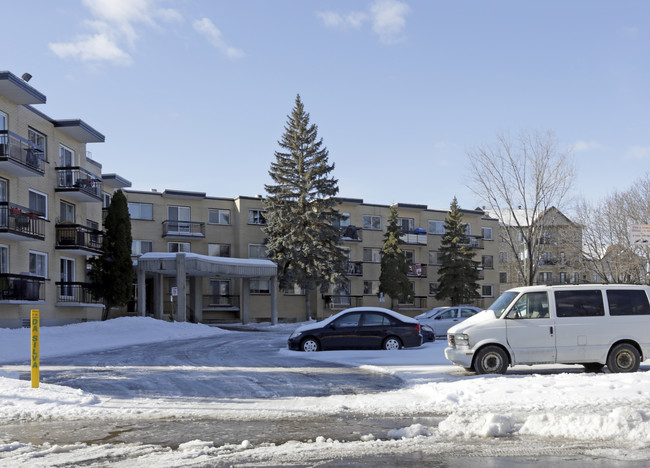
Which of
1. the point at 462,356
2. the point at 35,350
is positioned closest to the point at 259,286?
the point at 462,356

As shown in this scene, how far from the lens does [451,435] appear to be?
26.6ft

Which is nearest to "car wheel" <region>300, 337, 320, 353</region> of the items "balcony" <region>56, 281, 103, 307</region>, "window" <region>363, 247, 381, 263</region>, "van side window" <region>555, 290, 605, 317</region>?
"van side window" <region>555, 290, 605, 317</region>

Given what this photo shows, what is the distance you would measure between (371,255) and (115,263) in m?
27.2

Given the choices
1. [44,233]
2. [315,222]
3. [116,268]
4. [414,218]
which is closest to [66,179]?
[44,233]

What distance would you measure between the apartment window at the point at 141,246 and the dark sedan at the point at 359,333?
33.7 meters

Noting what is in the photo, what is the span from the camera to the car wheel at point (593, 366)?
48.2 feet

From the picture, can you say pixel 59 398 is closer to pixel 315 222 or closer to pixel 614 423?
pixel 614 423

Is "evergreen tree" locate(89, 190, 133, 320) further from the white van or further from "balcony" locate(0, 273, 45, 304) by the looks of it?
the white van

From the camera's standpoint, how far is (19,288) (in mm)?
28297

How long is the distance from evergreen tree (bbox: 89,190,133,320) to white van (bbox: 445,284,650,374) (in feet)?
88.8

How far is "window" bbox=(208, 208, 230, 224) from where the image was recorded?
5397cm

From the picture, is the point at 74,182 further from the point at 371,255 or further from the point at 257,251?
the point at 371,255

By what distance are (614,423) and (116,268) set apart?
33.3 m

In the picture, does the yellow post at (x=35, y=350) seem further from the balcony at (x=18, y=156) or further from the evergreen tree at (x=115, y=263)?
the evergreen tree at (x=115, y=263)
